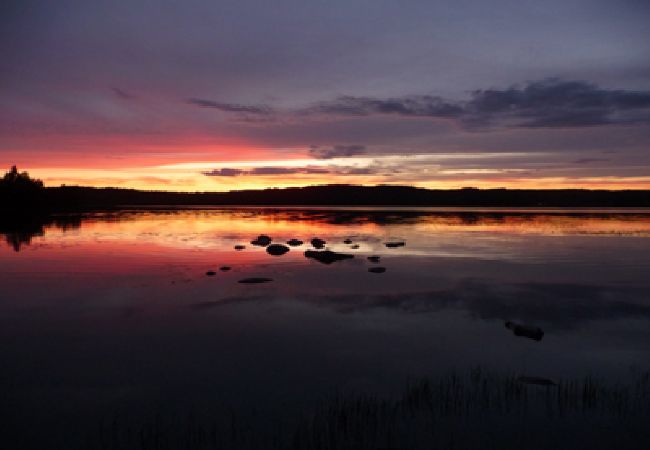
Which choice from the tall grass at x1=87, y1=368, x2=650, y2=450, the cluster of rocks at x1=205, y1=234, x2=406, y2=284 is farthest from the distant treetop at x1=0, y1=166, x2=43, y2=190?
the tall grass at x1=87, y1=368, x2=650, y2=450

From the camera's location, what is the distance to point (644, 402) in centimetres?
1137

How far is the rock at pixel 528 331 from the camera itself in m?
16.6

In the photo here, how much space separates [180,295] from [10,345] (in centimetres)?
878

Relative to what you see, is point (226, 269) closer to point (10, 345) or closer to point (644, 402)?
point (10, 345)

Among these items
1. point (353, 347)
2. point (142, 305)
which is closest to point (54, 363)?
point (142, 305)

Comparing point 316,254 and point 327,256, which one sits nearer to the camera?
point 327,256

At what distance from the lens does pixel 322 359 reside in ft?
48.3

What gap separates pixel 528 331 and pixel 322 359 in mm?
7434

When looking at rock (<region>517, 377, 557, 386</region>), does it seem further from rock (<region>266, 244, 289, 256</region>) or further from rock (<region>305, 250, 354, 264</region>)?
rock (<region>266, 244, 289, 256</region>)

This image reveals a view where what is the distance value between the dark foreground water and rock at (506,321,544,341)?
1.09 ft

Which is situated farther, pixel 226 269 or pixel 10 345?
pixel 226 269

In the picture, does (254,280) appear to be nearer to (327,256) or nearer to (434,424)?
(327,256)

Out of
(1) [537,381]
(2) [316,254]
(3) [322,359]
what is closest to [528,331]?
(1) [537,381]

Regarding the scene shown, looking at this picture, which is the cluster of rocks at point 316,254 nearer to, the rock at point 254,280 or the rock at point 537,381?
the rock at point 254,280
